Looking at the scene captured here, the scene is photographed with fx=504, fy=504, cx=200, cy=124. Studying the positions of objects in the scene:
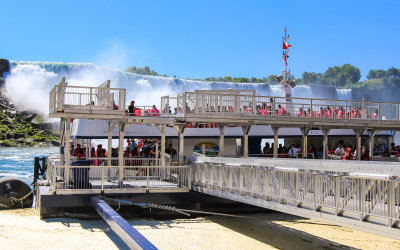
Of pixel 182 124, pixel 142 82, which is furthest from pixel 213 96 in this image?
pixel 142 82

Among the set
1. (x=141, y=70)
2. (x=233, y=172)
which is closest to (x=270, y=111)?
(x=233, y=172)

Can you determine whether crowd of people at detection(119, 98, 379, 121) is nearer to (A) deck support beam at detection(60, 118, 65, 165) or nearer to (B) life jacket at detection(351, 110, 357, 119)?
(B) life jacket at detection(351, 110, 357, 119)

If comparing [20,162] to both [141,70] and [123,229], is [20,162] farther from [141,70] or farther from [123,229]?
[141,70]

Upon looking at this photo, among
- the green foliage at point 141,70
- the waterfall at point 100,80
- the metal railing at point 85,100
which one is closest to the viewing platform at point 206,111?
the metal railing at point 85,100

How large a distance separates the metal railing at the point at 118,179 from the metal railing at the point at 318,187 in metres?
2.69

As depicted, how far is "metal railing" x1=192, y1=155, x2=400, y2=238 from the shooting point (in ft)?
36.1

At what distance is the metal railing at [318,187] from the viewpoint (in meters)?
11.0

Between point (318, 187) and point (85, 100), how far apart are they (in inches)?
469

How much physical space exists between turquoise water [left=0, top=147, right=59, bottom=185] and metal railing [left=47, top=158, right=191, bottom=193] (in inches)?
761

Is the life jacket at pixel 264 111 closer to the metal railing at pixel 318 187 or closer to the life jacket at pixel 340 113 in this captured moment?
the life jacket at pixel 340 113

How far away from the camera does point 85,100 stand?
70.4ft

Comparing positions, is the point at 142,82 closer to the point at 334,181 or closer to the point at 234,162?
the point at 234,162

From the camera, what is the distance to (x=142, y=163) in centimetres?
2350

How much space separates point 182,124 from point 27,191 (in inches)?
317
